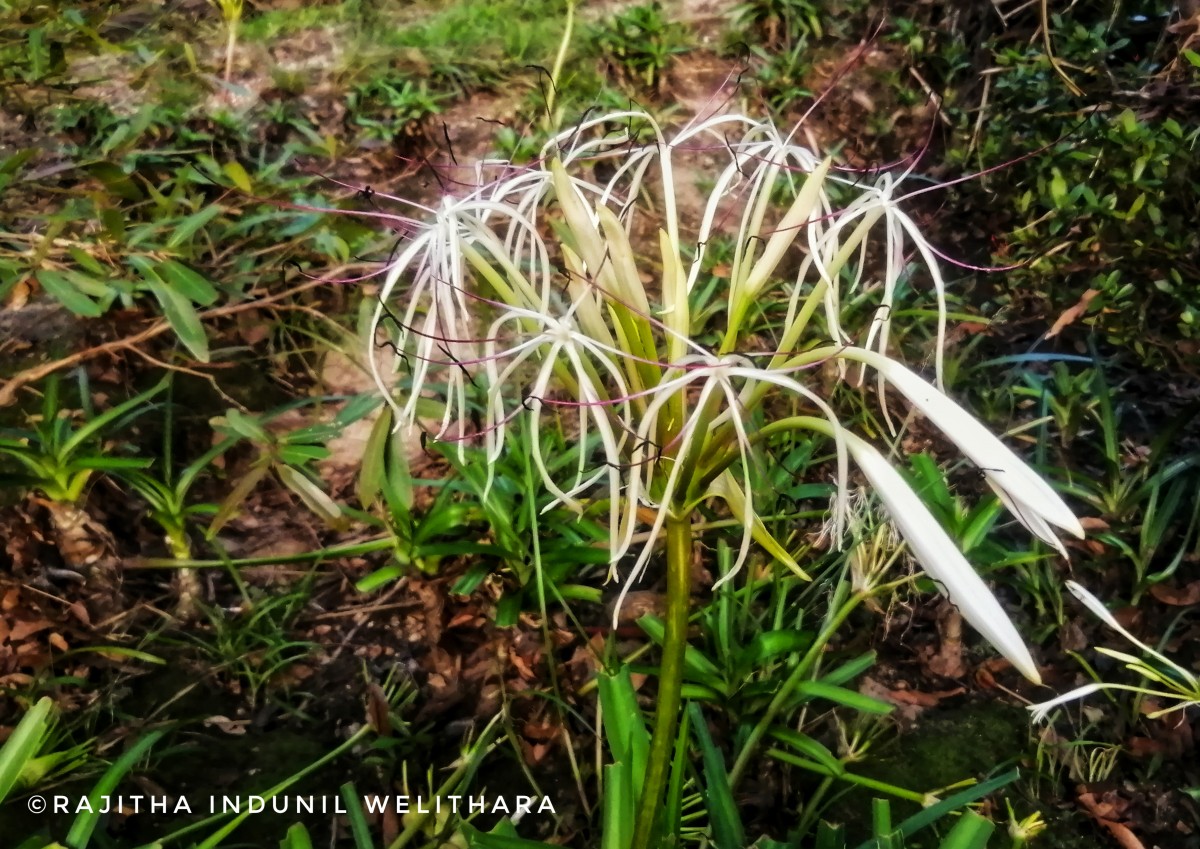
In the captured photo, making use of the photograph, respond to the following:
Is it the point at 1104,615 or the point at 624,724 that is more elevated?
the point at 1104,615

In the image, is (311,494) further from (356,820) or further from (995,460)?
(995,460)

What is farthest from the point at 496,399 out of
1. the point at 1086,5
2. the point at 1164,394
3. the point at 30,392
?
the point at 1086,5

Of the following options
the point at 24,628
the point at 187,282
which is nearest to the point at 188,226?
the point at 187,282

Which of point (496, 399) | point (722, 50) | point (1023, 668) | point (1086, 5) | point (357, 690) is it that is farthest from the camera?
point (722, 50)

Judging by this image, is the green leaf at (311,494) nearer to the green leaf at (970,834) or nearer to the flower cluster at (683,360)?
the flower cluster at (683,360)

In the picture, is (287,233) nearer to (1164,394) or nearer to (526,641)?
(526,641)

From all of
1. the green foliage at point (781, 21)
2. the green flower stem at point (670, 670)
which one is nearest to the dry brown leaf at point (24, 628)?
the green flower stem at point (670, 670)

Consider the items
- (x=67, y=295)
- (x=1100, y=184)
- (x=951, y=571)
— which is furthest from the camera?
(x=1100, y=184)
